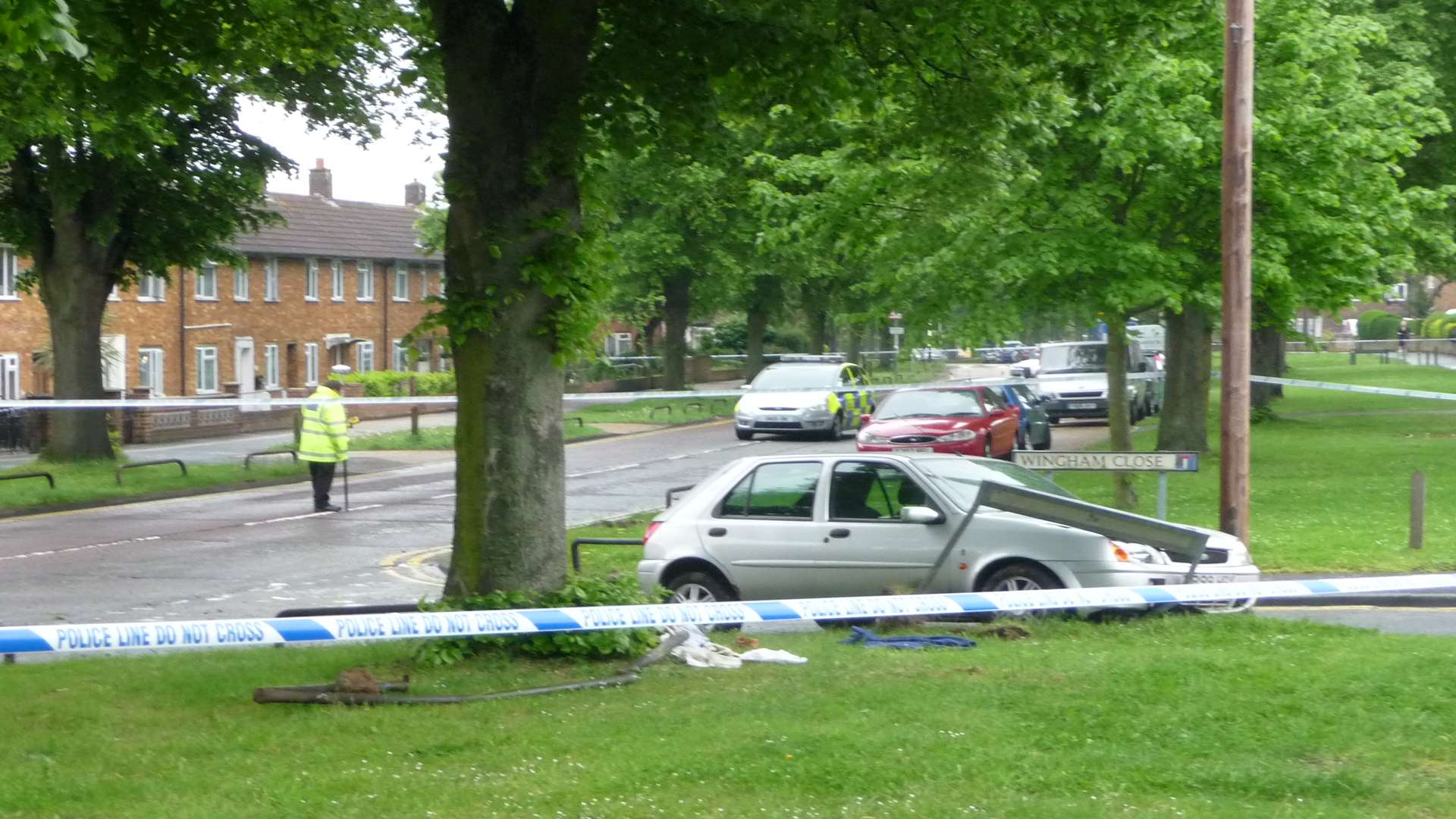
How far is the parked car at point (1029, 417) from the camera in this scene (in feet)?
95.9

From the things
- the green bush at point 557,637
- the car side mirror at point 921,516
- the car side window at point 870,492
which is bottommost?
the green bush at point 557,637

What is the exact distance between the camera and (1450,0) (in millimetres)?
29125

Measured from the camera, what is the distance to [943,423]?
85.0ft

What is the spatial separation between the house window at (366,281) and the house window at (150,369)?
11.4 m

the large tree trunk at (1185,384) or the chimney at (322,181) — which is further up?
the chimney at (322,181)

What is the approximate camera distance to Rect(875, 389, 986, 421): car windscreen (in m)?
26.4

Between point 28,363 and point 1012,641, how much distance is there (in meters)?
41.1

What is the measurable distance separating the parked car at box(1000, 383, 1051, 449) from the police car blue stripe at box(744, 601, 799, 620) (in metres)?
22.0

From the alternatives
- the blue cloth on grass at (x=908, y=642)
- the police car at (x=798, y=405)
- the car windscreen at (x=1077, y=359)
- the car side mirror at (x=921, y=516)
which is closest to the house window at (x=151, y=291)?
the police car at (x=798, y=405)

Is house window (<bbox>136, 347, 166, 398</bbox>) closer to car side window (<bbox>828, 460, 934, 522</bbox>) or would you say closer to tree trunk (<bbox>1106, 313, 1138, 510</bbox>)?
tree trunk (<bbox>1106, 313, 1138, 510</bbox>)

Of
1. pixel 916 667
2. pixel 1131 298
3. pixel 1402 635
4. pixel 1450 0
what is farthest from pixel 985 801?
pixel 1450 0

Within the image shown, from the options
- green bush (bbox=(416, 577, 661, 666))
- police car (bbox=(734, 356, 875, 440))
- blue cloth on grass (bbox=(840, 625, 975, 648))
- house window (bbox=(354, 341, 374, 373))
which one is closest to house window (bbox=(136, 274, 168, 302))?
house window (bbox=(354, 341, 374, 373))

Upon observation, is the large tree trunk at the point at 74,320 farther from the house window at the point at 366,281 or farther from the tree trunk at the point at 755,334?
the house window at the point at 366,281

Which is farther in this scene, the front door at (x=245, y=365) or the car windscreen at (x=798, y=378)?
the front door at (x=245, y=365)
